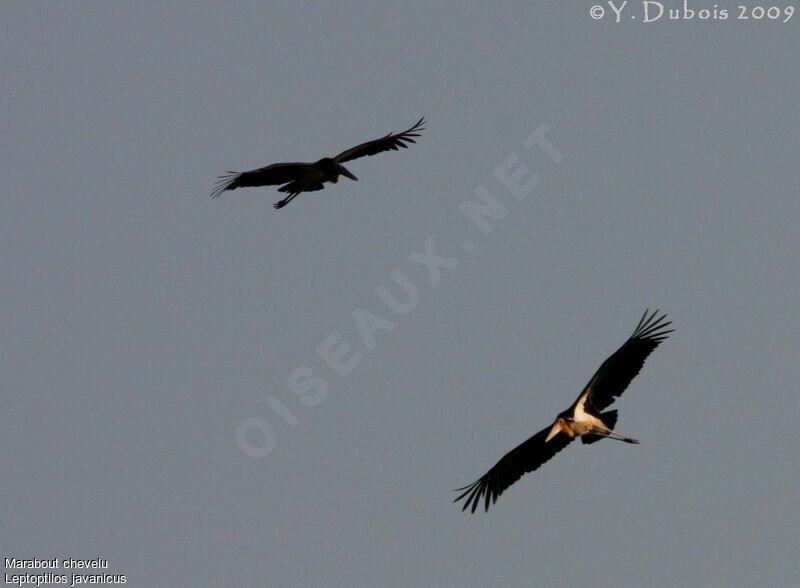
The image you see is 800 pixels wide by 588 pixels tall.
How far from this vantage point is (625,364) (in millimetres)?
32031

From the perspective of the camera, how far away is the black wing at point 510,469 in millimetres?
33094

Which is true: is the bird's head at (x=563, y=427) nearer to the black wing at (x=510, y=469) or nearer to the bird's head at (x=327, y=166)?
the black wing at (x=510, y=469)

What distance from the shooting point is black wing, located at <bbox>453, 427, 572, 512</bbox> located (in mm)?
33094

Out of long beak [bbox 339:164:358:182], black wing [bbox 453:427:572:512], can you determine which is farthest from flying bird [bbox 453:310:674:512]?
long beak [bbox 339:164:358:182]

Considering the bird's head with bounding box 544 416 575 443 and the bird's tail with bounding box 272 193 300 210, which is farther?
the bird's tail with bounding box 272 193 300 210

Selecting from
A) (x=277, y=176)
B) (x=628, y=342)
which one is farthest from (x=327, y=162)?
(x=628, y=342)

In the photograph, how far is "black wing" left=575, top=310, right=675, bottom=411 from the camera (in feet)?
105

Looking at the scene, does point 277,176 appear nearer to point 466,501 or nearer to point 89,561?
point 466,501

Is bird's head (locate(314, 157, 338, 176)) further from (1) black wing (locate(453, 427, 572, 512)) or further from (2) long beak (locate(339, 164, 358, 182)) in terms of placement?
(1) black wing (locate(453, 427, 572, 512))

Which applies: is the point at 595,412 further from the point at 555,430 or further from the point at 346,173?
the point at 346,173

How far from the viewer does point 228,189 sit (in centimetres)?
3497

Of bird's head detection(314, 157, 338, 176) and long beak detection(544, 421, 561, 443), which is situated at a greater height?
bird's head detection(314, 157, 338, 176)

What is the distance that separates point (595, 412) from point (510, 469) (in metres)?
2.46

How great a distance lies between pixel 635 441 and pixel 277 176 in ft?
31.2
